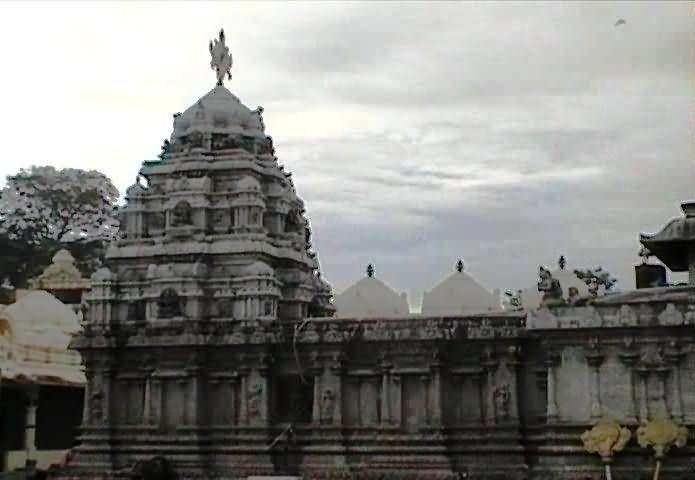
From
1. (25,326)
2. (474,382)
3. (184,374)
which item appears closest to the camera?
(474,382)

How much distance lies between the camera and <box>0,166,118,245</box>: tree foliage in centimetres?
5712

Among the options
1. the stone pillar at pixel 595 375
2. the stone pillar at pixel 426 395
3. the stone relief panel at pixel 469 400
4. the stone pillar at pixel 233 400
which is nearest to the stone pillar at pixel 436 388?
the stone pillar at pixel 426 395

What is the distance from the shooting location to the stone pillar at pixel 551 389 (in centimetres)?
2339

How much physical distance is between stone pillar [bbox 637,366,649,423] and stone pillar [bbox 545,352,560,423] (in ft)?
5.98

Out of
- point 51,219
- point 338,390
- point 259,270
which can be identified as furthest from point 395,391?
point 51,219

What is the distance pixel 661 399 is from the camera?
22562 millimetres

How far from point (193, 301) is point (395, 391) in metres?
5.85

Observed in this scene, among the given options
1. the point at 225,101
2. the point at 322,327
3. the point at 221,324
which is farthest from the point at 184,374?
the point at 225,101

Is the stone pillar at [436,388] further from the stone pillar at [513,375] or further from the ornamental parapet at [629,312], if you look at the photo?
the ornamental parapet at [629,312]

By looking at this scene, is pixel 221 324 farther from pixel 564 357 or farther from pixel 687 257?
pixel 687 257

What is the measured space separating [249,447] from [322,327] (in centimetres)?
347

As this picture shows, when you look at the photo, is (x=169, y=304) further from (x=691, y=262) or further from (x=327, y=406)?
(x=691, y=262)

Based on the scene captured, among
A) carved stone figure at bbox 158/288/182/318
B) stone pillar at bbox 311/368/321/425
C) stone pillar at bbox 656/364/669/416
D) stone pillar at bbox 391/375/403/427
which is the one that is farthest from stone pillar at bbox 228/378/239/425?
stone pillar at bbox 656/364/669/416

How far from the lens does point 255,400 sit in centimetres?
2623
